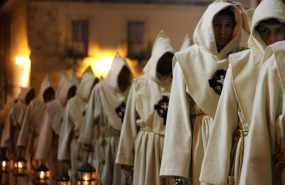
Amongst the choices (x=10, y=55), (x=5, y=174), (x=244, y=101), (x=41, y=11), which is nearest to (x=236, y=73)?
(x=244, y=101)

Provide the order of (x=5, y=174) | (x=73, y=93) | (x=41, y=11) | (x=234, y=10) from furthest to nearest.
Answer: (x=41, y=11) → (x=73, y=93) → (x=5, y=174) → (x=234, y=10)

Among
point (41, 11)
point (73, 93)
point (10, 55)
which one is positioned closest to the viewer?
point (73, 93)

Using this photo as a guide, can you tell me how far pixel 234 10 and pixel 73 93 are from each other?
22.9 ft

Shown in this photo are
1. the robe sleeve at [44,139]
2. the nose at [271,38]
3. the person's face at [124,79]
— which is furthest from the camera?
the robe sleeve at [44,139]

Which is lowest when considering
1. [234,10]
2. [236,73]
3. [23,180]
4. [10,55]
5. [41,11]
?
[23,180]

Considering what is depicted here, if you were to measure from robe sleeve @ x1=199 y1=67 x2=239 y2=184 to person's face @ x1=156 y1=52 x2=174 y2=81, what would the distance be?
8.59ft

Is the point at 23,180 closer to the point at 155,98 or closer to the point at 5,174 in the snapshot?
the point at 5,174

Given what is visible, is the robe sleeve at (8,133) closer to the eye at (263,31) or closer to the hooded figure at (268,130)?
the eye at (263,31)

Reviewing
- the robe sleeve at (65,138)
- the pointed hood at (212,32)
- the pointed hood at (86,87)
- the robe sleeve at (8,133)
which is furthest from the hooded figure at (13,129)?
the pointed hood at (212,32)

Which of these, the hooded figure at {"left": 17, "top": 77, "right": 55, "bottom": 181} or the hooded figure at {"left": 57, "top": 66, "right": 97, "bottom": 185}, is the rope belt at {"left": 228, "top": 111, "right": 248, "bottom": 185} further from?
the hooded figure at {"left": 17, "top": 77, "right": 55, "bottom": 181}

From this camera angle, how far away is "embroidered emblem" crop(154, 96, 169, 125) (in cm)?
717

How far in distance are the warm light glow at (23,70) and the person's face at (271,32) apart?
1593 centimetres

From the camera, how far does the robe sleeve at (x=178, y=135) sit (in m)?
5.62

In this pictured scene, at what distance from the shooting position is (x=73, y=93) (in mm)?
12438
